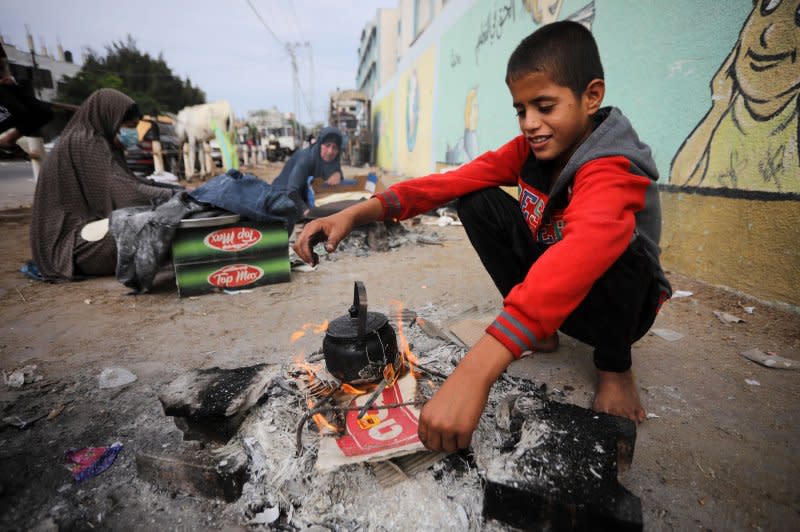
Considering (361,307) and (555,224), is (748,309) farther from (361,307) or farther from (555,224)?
(361,307)

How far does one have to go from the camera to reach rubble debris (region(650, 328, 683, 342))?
234 cm

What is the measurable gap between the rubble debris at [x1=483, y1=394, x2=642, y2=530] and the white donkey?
14.1m

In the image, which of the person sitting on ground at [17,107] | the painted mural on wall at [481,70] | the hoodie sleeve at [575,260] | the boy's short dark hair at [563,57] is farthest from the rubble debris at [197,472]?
the painted mural on wall at [481,70]

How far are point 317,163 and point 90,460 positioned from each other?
5.63 m

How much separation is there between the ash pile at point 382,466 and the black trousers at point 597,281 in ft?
1.49

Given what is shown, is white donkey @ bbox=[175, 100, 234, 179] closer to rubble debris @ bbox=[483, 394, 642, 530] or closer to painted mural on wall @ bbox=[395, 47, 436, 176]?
painted mural on wall @ bbox=[395, 47, 436, 176]

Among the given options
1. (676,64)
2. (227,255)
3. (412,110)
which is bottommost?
(227,255)

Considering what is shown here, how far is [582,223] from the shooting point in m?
1.06

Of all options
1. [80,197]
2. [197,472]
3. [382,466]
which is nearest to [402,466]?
[382,466]

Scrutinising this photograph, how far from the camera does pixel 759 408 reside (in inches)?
67.1

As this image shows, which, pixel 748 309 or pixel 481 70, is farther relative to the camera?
pixel 481 70

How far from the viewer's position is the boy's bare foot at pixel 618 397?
1.63 meters

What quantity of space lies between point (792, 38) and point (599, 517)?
3106 mm

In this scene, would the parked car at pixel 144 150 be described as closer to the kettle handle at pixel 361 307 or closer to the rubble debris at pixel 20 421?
the rubble debris at pixel 20 421
